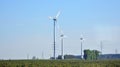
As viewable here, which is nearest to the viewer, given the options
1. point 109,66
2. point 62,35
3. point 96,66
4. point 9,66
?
point 9,66

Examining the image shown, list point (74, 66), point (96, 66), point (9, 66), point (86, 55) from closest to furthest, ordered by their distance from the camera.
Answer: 1. point (9, 66)
2. point (74, 66)
3. point (96, 66)
4. point (86, 55)

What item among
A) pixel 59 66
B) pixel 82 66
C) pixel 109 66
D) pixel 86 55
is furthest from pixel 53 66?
pixel 86 55

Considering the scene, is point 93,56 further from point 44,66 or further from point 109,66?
point 44,66

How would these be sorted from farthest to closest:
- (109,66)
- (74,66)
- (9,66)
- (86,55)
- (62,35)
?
(86,55), (62,35), (109,66), (74,66), (9,66)

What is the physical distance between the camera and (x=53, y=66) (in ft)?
143

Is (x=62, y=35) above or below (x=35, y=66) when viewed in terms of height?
above

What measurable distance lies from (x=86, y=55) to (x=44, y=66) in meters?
97.6

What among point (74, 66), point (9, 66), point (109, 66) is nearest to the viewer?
point (9, 66)

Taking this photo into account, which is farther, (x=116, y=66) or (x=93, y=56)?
(x=93, y=56)

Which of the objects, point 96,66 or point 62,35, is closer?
Answer: point 96,66

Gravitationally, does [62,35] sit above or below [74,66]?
above

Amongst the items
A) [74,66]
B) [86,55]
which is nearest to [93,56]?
[86,55]

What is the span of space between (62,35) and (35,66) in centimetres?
5260

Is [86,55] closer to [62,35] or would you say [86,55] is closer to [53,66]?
[62,35]
